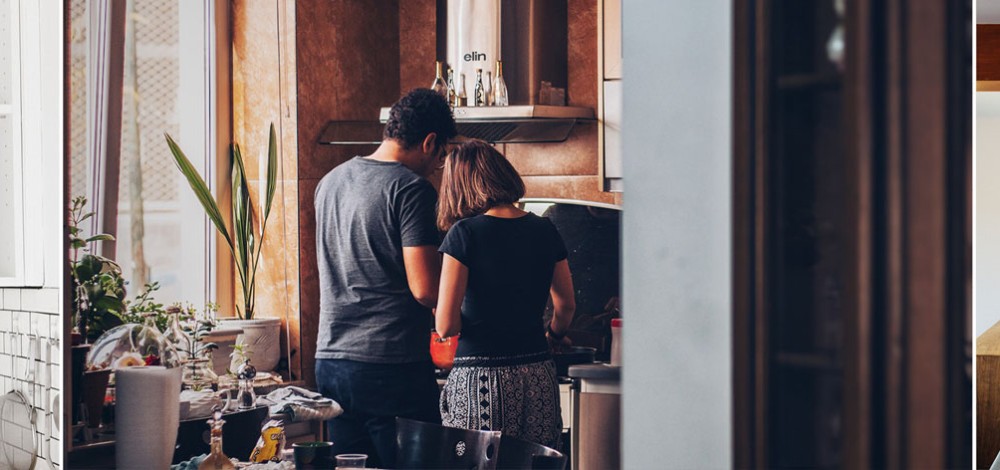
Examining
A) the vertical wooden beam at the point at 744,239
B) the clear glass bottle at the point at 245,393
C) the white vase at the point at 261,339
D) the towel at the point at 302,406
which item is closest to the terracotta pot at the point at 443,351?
the white vase at the point at 261,339

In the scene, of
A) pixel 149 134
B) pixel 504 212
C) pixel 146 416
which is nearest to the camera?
pixel 146 416

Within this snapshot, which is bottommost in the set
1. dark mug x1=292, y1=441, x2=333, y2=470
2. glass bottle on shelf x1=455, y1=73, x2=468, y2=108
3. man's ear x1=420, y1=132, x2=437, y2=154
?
dark mug x1=292, y1=441, x2=333, y2=470

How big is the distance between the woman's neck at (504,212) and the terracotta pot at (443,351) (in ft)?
3.31

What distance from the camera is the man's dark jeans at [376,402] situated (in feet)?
9.29

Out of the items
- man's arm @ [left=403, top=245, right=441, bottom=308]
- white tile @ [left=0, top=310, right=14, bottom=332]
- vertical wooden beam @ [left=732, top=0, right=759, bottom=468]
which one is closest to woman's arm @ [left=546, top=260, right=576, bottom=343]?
man's arm @ [left=403, top=245, right=441, bottom=308]

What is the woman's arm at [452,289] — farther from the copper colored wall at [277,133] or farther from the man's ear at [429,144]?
the copper colored wall at [277,133]

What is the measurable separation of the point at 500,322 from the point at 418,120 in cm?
64

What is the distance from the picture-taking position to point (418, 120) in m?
2.93

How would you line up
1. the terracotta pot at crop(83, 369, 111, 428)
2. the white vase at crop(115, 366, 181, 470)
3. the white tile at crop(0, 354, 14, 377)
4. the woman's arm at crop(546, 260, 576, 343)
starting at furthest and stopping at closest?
the woman's arm at crop(546, 260, 576, 343) < the white tile at crop(0, 354, 14, 377) < the terracotta pot at crop(83, 369, 111, 428) < the white vase at crop(115, 366, 181, 470)

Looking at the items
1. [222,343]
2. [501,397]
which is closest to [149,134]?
[222,343]

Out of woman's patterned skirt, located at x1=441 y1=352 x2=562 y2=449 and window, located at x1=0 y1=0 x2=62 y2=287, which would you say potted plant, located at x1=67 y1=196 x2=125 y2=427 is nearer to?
window, located at x1=0 y1=0 x2=62 y2=287

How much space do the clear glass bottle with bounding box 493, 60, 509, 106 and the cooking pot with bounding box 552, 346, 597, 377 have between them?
0.96 meters

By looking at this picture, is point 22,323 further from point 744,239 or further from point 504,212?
point 744,239

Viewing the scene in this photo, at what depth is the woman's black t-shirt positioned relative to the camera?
8.93ft
